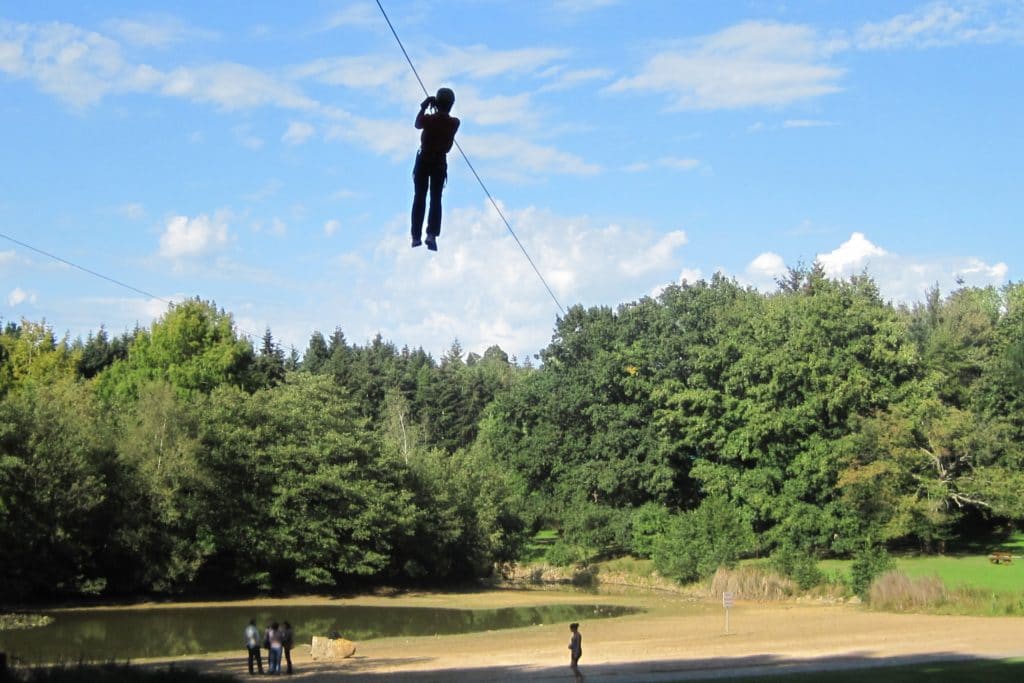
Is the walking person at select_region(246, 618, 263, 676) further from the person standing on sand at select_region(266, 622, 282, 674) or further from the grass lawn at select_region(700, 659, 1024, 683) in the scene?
the grass lawn at select_region(700, 659, 1024, 683)

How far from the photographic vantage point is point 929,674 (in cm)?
2366

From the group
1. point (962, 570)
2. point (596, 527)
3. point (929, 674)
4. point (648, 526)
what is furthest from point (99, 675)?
point (596, 527)

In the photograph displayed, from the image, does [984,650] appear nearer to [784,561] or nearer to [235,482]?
[784,561]

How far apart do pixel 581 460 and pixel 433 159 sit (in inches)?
2277

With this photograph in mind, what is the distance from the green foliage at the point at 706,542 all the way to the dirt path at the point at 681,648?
980cm

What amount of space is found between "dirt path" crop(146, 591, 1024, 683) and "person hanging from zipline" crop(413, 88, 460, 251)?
60.9 feet

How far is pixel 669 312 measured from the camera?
222 feet

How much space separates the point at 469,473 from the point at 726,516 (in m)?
15.4

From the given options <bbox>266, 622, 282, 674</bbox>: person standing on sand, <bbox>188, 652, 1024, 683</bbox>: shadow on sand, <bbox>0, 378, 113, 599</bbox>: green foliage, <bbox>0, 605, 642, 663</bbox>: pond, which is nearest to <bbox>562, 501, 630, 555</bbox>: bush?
<bbox>0, 605, 642, 663</bbox>: pond

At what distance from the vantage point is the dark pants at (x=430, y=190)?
10.4 metres

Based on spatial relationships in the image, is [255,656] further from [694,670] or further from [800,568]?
[800,568]

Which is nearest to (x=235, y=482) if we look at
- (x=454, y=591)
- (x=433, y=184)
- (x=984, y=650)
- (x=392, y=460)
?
(x=392, y=460)

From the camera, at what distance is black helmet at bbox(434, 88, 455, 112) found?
32.9 feet

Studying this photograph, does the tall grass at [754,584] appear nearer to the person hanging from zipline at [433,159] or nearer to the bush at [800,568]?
the bush at [800,568]
